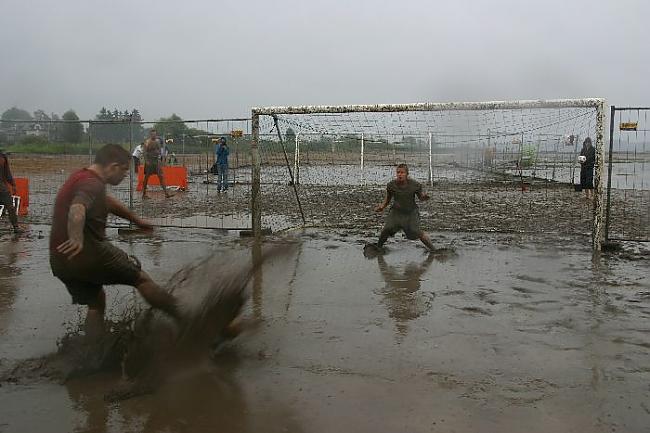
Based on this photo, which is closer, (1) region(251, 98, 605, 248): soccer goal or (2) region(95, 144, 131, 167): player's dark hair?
(2) region(95, 144, 131, 167): player's dark hair

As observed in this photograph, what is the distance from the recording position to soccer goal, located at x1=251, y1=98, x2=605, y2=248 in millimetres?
10891

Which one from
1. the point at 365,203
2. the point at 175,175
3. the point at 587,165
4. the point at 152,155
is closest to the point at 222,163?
the point at 152,155

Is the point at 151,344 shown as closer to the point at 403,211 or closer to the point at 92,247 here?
the point at 92,247

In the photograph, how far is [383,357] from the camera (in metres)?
4.96

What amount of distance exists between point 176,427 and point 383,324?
2.62m

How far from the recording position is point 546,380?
176 inches

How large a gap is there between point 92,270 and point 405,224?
6.10 m

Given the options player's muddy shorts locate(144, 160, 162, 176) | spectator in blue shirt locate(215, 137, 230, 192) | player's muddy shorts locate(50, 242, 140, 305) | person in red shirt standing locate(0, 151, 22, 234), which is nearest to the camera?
player's muddy shorts locate(50, 242, 140, 305)

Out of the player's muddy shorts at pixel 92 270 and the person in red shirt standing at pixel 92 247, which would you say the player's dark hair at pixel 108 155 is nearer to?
the person in red shirt standing at pixel 92 247

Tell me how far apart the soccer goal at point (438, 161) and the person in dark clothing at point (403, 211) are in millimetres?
1406

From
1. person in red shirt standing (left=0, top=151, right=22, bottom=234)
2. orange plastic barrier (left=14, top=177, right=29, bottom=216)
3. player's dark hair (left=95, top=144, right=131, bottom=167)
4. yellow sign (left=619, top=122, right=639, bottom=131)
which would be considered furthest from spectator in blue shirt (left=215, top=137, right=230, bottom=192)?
player's dark hair (left=95, top=144, right=131, bottom=167)

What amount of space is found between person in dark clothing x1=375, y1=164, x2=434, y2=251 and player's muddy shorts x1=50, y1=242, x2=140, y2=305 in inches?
222

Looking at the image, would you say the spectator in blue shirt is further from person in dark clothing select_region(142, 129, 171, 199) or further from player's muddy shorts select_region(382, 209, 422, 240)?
player's muddy shorts select_region(382, 209, 422, 240)

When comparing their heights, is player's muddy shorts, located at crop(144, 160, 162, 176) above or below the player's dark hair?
below
